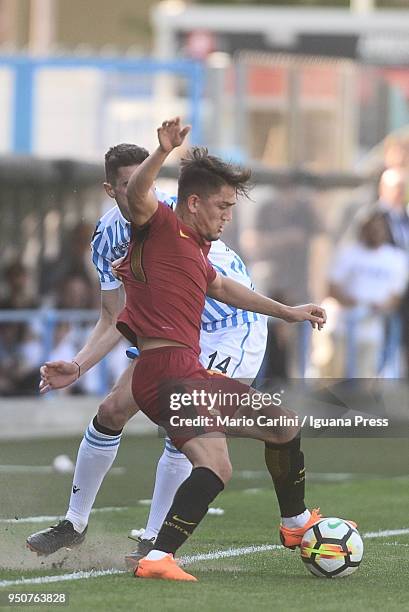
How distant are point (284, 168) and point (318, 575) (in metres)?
11.0

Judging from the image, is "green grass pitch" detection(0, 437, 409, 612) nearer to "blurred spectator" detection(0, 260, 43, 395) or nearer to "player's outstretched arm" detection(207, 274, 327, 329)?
"player's outstretched arm" detection(207, 274, 327, 329)

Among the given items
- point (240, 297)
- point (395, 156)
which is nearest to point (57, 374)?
point (240, 297)

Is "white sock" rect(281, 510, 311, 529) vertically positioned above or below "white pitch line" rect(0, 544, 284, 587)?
above

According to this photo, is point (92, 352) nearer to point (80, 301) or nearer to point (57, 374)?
point (57, 374)

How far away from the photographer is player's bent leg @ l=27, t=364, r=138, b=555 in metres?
8.12

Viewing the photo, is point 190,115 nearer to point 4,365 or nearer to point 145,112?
point 145,112

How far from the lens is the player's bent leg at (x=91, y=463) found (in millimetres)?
8117

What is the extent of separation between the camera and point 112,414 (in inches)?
322

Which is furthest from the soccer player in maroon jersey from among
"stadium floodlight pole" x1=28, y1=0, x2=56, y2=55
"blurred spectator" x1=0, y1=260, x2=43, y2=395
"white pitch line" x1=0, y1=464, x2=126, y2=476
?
"stadium floodlight pole" x1=28, y1=0, x2=56, y2=55

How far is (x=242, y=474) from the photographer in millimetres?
12945

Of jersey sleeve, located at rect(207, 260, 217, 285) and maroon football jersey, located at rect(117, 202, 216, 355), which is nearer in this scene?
maroon football jersey, located at rect(117, 202, 216, 355)

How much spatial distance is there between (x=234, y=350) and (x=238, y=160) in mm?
8622

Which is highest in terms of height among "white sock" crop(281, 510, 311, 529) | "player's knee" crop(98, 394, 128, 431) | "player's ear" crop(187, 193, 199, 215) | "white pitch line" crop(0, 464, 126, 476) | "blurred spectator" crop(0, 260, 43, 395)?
"player's ear" crop(187, 193, 199, 215)

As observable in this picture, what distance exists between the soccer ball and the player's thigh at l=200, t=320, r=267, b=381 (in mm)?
1143
